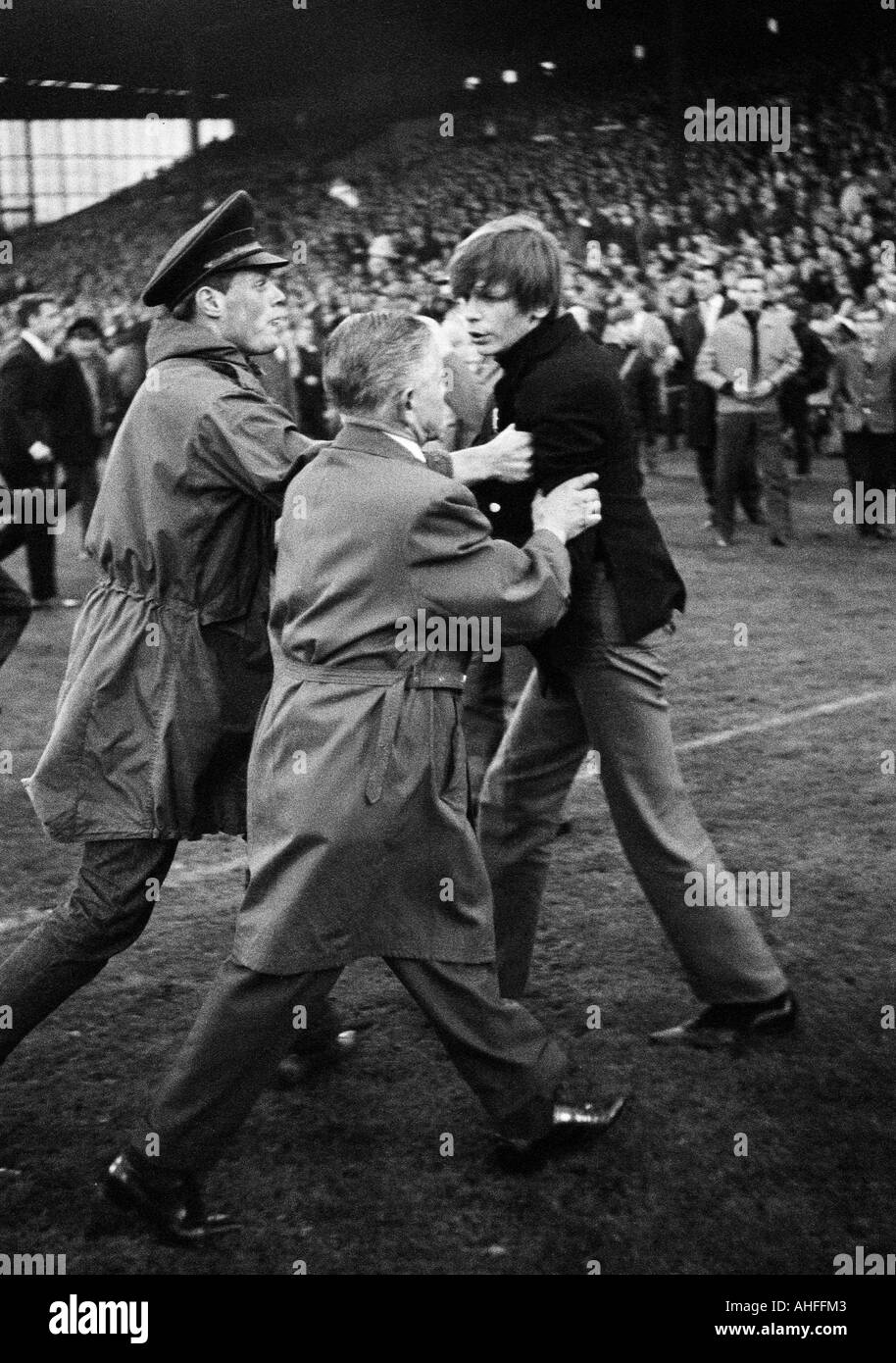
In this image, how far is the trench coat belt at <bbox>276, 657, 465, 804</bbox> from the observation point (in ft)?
9.43

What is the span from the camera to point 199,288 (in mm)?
3344

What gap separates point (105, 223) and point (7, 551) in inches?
1207

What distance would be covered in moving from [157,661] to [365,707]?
21.9 inches

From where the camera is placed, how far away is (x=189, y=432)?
3.16 metres

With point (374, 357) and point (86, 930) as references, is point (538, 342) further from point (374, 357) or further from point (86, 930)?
point (86, 930)

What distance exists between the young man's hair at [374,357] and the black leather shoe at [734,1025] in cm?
164

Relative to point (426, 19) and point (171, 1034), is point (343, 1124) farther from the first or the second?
point (426, 19)

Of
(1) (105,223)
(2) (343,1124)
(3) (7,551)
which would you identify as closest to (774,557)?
(3) (7,551)

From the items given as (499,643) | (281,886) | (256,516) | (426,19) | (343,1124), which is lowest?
(343,1124)

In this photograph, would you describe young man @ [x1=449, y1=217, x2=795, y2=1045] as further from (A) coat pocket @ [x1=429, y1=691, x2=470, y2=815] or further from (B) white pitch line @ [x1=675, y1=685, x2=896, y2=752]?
(B) white pitch line @ [x1=675, y1=685, x2=896, y2=752]

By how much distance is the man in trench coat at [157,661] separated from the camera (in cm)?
320

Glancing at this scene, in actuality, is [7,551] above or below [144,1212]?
above

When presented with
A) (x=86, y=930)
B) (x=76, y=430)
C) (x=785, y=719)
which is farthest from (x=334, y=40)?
(x=86, y=930)
